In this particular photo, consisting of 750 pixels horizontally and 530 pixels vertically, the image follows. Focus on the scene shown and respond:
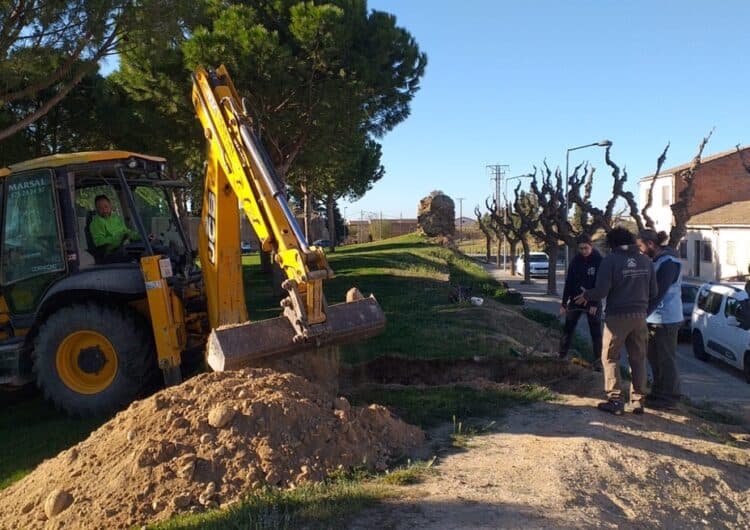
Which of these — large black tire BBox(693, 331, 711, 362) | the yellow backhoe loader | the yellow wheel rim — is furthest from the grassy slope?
large black tire BBox(693, 331, 711, 362)

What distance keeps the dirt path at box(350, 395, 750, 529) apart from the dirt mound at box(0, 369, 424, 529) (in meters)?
0.72

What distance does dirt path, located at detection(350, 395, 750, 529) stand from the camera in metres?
4.10

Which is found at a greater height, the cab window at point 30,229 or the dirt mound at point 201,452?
the cab window at point 30,229

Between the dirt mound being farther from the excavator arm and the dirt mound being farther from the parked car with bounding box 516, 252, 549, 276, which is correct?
the parked car with bounding box 516, 252, 549, 276

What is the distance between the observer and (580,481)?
4.76m

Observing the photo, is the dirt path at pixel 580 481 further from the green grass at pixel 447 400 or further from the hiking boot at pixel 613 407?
Result: the green grass at pixel 447 400

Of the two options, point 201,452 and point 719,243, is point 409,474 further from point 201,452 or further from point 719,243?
point 719,243

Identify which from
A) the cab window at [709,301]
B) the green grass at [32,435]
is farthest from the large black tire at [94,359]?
the cab window at [709,301]

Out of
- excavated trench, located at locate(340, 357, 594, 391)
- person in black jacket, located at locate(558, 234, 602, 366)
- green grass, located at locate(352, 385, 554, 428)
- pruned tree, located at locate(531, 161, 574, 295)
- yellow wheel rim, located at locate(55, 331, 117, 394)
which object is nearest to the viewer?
green grass, located at locate(352, 385, 554, 428)

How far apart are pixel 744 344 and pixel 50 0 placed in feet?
41.7

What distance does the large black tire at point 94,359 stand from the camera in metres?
6.78

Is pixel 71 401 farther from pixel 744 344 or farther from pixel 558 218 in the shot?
pixel 558 218

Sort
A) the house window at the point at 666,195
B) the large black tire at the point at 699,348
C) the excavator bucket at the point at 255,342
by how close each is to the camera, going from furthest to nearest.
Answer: the house window at the point at 666,195
the large black tire at the point at 699,348
the excavator bucket at the point at 255,342

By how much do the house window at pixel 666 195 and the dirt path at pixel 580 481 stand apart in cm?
3935
